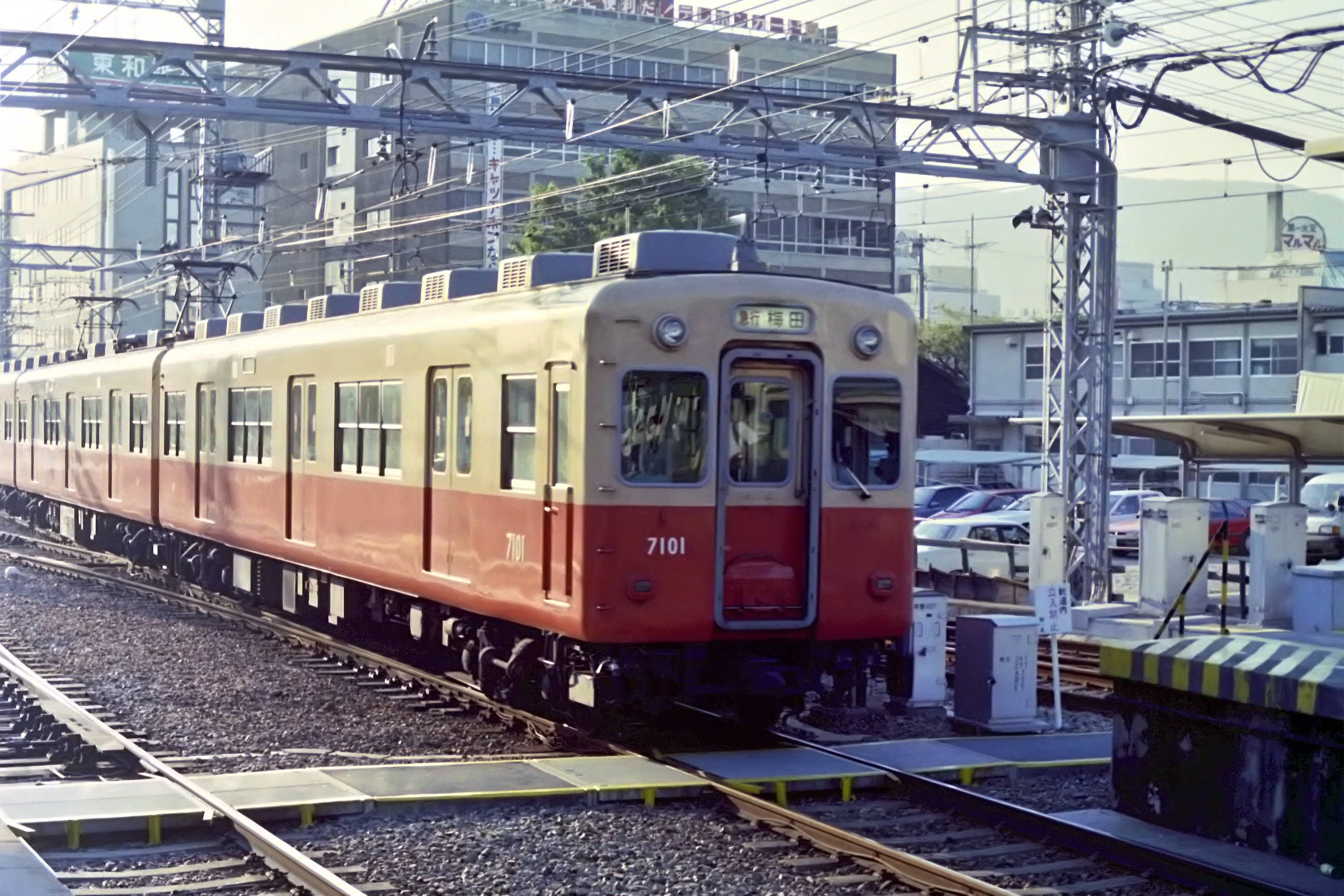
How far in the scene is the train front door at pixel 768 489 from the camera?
10.2 meters

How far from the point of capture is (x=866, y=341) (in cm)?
1062

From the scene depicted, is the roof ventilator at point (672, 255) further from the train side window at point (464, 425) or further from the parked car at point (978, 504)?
the parked car at point (978, 504)

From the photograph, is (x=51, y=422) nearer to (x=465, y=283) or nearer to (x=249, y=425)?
(x=249, y=425)

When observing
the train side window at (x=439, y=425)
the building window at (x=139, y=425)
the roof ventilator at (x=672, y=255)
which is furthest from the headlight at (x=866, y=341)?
the building window at (x=139, y=425)

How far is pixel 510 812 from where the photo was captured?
28.6ft

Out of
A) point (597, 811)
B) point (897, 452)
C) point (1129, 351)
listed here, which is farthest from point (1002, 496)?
point (597, 811)

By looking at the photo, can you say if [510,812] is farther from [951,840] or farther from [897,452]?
[897,452]

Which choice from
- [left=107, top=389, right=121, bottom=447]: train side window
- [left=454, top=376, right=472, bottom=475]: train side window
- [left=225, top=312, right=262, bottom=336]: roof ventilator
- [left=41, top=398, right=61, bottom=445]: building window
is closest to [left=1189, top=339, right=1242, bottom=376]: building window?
[left=41, top=398, right=61, bottom=445]: building window

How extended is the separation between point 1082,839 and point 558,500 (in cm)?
363

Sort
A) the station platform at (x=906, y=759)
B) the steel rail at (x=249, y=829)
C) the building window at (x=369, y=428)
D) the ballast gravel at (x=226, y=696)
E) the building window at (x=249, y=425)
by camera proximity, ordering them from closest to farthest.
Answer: the steel rail at (x=249, y=829) < the station platform at (x=906, y=759) < the ballast gravel at (x=226, y=696) < the building window at (x=369, y=428) < the building window at (x=249, y=425)

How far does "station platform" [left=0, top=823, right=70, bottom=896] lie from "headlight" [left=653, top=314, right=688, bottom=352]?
439 cm

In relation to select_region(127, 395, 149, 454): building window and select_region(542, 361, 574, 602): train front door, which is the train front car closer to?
select_region(542, 361, 574, 602): train front door

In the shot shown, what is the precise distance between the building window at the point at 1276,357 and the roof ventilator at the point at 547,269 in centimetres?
3366

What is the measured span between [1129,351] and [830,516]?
36.3 m
